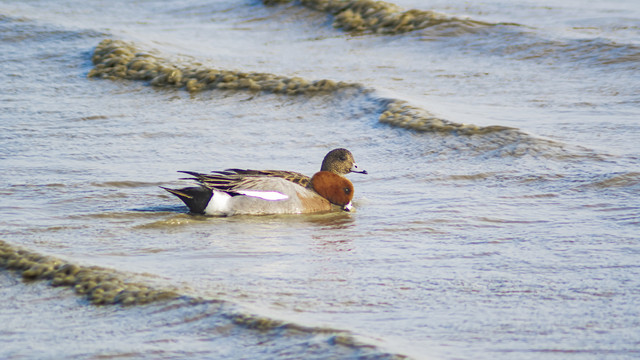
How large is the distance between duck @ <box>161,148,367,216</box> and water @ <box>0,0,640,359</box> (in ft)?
0.42

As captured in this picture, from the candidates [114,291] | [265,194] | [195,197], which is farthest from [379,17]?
[114,291]

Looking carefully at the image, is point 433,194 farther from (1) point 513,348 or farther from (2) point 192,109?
(2) point 192,109

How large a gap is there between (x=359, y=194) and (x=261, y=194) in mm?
1129

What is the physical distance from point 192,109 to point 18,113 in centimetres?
223

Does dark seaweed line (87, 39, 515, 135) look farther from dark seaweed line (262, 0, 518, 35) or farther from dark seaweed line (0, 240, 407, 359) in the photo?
dark seaweed line (0, 240, 407, 359)

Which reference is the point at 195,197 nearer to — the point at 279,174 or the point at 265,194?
the point at 265,194

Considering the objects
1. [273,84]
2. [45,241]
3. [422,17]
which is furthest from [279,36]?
[45,241]

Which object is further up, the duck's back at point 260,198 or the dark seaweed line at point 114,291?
the duck's back at point 260,198

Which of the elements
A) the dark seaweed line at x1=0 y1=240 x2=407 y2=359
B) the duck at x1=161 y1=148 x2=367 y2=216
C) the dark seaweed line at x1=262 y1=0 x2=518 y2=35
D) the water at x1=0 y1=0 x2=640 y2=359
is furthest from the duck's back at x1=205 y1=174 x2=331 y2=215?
the dark seaweed line at x1=262 y1=0 x2=518 y2=35

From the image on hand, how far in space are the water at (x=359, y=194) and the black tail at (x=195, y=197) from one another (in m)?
0.13

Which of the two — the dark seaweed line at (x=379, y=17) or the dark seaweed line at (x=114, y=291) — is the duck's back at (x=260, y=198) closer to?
the dark seaweed line at (x=114, y=291)

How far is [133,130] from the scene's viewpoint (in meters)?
10.8

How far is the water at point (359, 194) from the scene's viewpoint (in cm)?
490

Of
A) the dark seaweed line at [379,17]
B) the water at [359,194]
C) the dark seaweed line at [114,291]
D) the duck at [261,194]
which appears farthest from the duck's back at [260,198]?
the dark seaweed line at [379,17]
